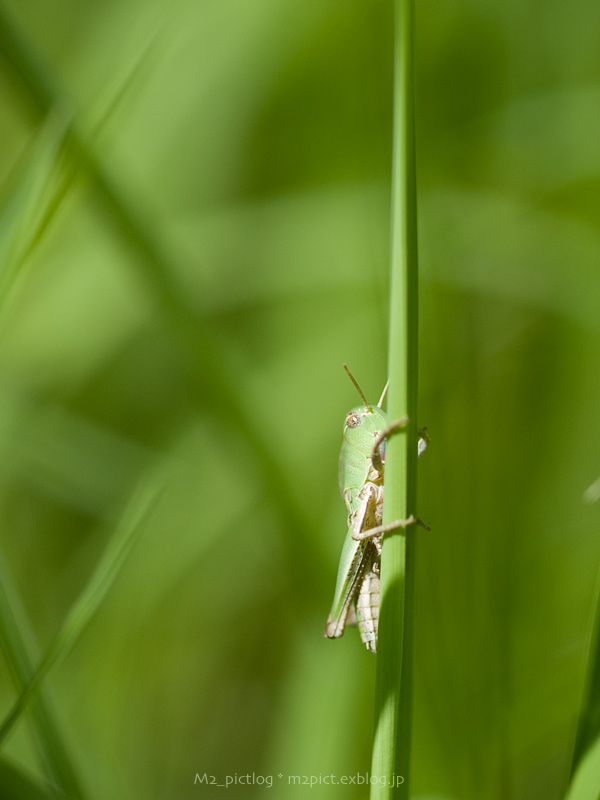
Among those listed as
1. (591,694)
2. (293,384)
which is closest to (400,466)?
(591,694)

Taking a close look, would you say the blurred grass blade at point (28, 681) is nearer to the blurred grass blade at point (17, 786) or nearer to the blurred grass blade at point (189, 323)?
the blurred grass blade at point (17, 786)

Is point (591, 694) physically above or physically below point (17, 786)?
above

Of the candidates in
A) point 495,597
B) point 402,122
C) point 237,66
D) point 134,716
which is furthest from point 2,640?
point 237,66

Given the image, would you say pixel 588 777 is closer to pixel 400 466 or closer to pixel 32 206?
pixel 400 466

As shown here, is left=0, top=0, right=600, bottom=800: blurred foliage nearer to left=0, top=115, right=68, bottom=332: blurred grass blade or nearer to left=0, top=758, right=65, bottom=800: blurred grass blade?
left=0, top=115, right=68, bottom=332: blurred grass blade

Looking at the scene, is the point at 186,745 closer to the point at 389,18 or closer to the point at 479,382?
the point at 479,382

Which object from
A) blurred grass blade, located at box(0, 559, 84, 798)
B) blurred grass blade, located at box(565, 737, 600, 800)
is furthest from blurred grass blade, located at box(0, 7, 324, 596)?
blurred grass blade, located at box(565, 737, 600, 800)
